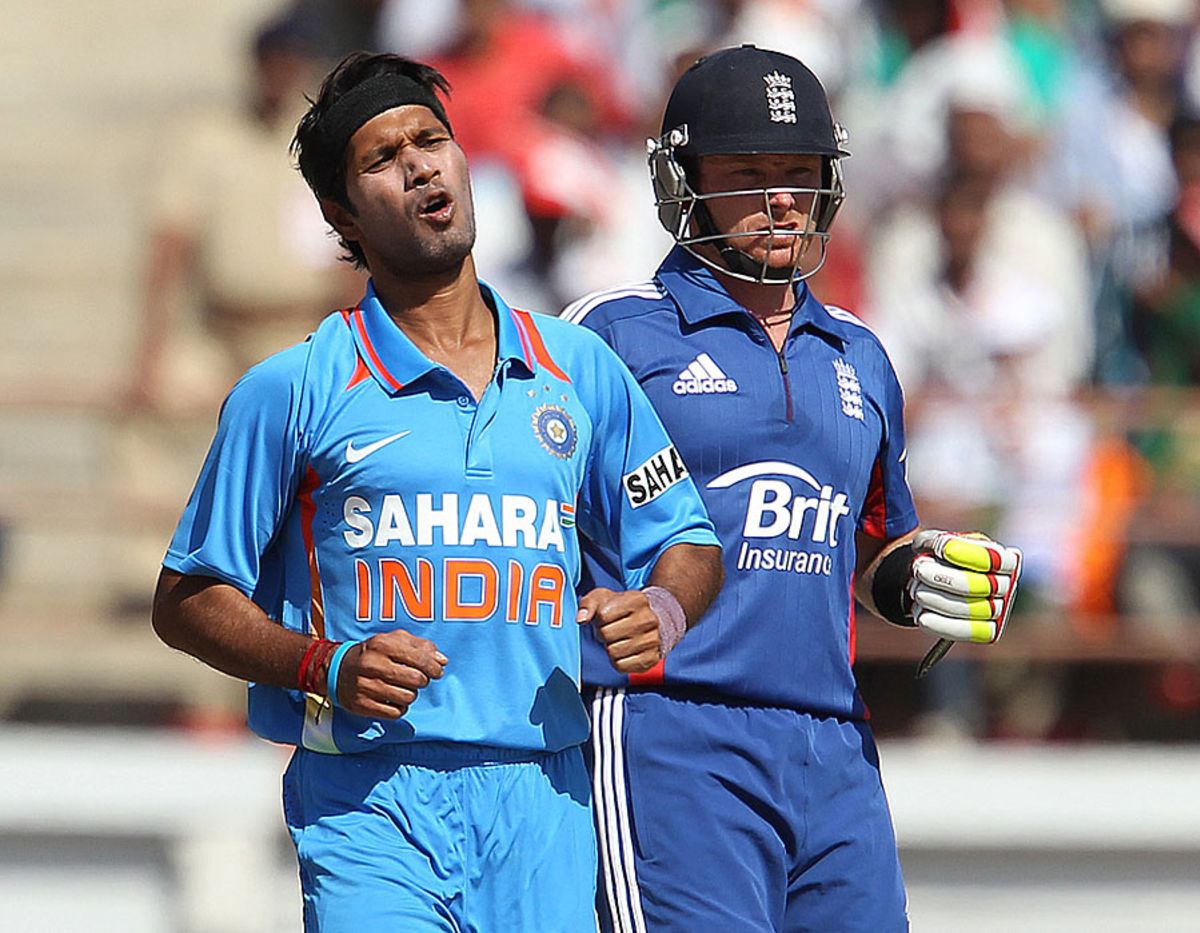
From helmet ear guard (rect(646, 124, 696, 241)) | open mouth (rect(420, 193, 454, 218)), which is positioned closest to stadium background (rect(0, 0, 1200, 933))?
helmet ear guard (rect(646, 124, 696, 241))

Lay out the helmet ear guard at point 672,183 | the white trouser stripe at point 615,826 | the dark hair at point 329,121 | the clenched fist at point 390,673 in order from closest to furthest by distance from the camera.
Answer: the clenched fist at point 390,673 < the dark hair at point 329,121 < the white trouser stripe at point 615,826 < the helmet ear guard at point 672,183

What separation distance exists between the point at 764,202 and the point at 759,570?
0.71 metres

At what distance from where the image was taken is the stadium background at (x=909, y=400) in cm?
717

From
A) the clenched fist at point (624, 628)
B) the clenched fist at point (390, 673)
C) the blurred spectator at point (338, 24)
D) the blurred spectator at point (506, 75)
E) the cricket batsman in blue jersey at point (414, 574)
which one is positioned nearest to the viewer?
the clenched fist at point (390, 673)

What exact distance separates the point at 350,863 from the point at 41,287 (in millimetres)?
7664

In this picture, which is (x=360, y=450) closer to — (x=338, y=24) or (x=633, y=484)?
(x=633, y=484)

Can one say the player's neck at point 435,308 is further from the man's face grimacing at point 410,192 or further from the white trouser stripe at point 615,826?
the white trouser stripe at point 615,826

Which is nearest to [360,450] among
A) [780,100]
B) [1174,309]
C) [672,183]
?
[672,183]

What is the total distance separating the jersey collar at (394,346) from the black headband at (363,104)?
268mm

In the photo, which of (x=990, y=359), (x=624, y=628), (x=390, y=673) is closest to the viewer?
(x=390, y=673)

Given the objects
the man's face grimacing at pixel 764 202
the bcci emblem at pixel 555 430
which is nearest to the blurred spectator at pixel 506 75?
the man's face grimacing at pixel 764 202

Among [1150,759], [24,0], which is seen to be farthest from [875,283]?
[24,0]

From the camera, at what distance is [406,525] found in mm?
3629

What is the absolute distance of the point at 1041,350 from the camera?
7633 millimetres
